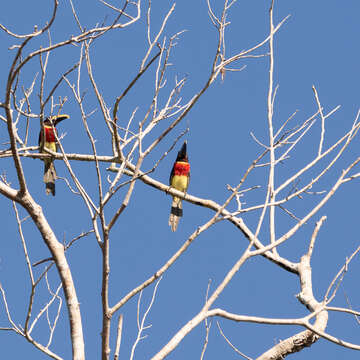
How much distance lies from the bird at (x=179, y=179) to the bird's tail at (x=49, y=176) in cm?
141

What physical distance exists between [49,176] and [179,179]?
1.54 metres

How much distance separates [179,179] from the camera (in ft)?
26.1

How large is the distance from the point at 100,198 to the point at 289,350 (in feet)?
5.52

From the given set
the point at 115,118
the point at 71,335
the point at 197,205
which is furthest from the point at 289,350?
the point at 197,205

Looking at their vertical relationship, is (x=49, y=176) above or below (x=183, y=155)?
below

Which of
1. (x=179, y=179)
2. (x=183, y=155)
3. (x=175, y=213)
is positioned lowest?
Answer: (x=175, y=213)

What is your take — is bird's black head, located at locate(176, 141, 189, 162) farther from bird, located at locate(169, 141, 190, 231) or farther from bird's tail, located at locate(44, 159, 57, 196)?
bird's tail, located at locate(44, 159, 57, 196)

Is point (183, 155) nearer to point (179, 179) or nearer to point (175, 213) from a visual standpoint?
point (179, 179)

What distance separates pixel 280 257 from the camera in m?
4.48

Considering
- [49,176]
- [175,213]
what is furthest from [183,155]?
[49,176]

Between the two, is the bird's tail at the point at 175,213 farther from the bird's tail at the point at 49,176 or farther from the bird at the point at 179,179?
the bird's tail at the point at 49,176

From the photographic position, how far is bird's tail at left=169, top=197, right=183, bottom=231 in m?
7.63

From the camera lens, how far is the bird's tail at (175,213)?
7633mm

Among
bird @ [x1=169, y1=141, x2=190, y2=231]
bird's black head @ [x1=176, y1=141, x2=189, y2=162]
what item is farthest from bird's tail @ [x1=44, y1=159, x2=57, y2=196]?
bird's black head @ [x1=176, y1=141, x2=189, y2=162]
